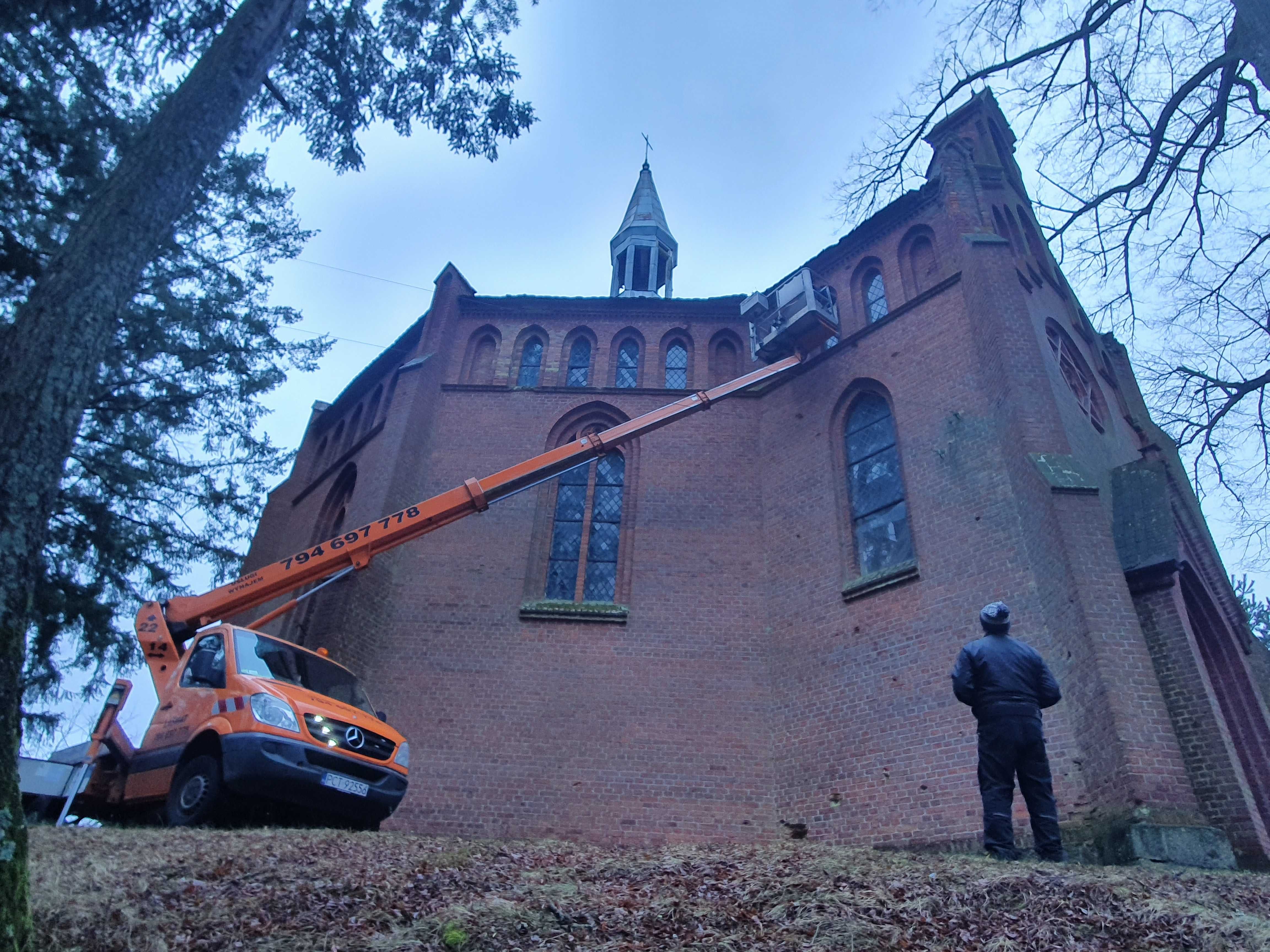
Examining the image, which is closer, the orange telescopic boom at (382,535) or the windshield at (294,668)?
the windshield at (294,668)

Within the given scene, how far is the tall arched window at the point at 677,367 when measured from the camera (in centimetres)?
1569

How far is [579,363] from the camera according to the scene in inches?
633

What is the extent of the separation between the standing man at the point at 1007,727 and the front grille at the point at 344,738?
509 cm

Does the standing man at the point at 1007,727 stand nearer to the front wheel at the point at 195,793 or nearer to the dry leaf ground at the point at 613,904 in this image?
the dry leaf ground at the point at 613,904

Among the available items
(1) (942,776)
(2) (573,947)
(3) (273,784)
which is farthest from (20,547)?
(1) (942,776)

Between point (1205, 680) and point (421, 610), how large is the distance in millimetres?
9722

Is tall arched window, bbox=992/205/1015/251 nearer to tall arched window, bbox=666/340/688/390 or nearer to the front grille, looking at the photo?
tall arched window, bbox=666/340/688/390

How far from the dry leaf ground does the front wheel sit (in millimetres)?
1562

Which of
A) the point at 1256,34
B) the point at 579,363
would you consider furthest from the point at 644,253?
the point at 1256,34

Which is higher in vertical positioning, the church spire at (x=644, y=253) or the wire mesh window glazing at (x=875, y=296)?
the church spire at (x=644, y=253)

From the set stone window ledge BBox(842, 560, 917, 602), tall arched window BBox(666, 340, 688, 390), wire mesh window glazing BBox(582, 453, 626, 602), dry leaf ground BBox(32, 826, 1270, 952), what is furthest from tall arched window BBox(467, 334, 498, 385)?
dry leaf ground BBox(32, 826, 1270, 952)

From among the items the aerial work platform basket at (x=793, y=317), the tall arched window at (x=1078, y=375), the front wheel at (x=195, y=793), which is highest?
the aerial work platform basket at (x=793, y=317)

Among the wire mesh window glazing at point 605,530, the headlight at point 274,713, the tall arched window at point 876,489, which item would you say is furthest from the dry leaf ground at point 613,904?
the wire mesh window glazing at point 605,530

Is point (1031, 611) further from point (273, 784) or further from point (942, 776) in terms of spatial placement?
point (273, 784)
